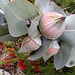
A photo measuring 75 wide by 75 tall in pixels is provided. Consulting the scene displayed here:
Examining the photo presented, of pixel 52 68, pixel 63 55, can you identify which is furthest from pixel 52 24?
pixel 52 68

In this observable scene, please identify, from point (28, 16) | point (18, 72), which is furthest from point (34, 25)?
→ point (18, 72)

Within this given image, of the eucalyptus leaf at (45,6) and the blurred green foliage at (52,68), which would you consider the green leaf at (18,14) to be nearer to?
the eucalyptus leaf at (45,6)

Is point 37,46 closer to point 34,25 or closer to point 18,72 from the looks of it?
point 34,25

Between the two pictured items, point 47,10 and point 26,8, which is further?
point 47,10

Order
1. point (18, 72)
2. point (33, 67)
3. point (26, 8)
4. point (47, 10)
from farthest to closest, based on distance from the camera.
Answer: point (18, 72) < point (33, 67) < point (47, 10) < point (26, 8)

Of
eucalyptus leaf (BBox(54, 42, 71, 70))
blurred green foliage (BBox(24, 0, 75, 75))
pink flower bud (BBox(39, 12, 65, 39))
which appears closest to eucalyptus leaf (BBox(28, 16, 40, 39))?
pink flower bud (BBox(39, 12, 65, 39))

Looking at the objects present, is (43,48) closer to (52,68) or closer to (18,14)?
(18,14)
